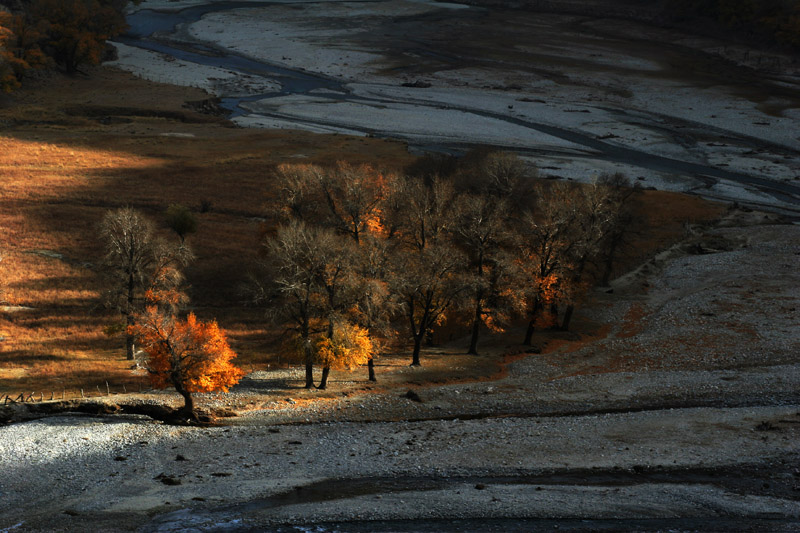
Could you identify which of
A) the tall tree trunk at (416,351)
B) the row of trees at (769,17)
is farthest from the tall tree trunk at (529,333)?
the row of trees at (769,17)

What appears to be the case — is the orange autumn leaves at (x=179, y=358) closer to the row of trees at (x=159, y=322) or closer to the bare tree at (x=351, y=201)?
the row of trees at (x=159, y=322)

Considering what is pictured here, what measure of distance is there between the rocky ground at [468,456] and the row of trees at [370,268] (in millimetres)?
4181

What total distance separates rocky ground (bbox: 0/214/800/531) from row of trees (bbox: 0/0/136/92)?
395ft

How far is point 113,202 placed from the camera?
310 feet

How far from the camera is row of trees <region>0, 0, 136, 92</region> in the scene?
14675 centimetres

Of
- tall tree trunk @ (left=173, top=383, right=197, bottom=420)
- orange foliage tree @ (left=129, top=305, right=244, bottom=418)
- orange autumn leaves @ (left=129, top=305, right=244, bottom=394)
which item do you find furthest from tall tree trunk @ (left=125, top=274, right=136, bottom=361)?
tall tree trunk @ (left=173, top=383, right=197, bottom=420)

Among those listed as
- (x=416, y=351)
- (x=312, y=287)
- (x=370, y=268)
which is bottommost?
(x=416, y=351)

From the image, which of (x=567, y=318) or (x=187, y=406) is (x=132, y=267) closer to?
(x=187, y=406)

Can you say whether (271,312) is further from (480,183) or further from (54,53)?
(54,53)

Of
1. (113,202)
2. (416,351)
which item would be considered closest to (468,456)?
(416,351)

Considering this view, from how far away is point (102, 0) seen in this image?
196 meters

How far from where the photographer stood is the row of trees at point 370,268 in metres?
51.0

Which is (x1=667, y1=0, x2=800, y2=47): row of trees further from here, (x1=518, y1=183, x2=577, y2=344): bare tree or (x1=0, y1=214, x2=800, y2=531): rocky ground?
(x1=0, y1=214, x2=800, y2=531): rocky ground

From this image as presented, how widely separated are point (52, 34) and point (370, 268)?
14157 centimetres
